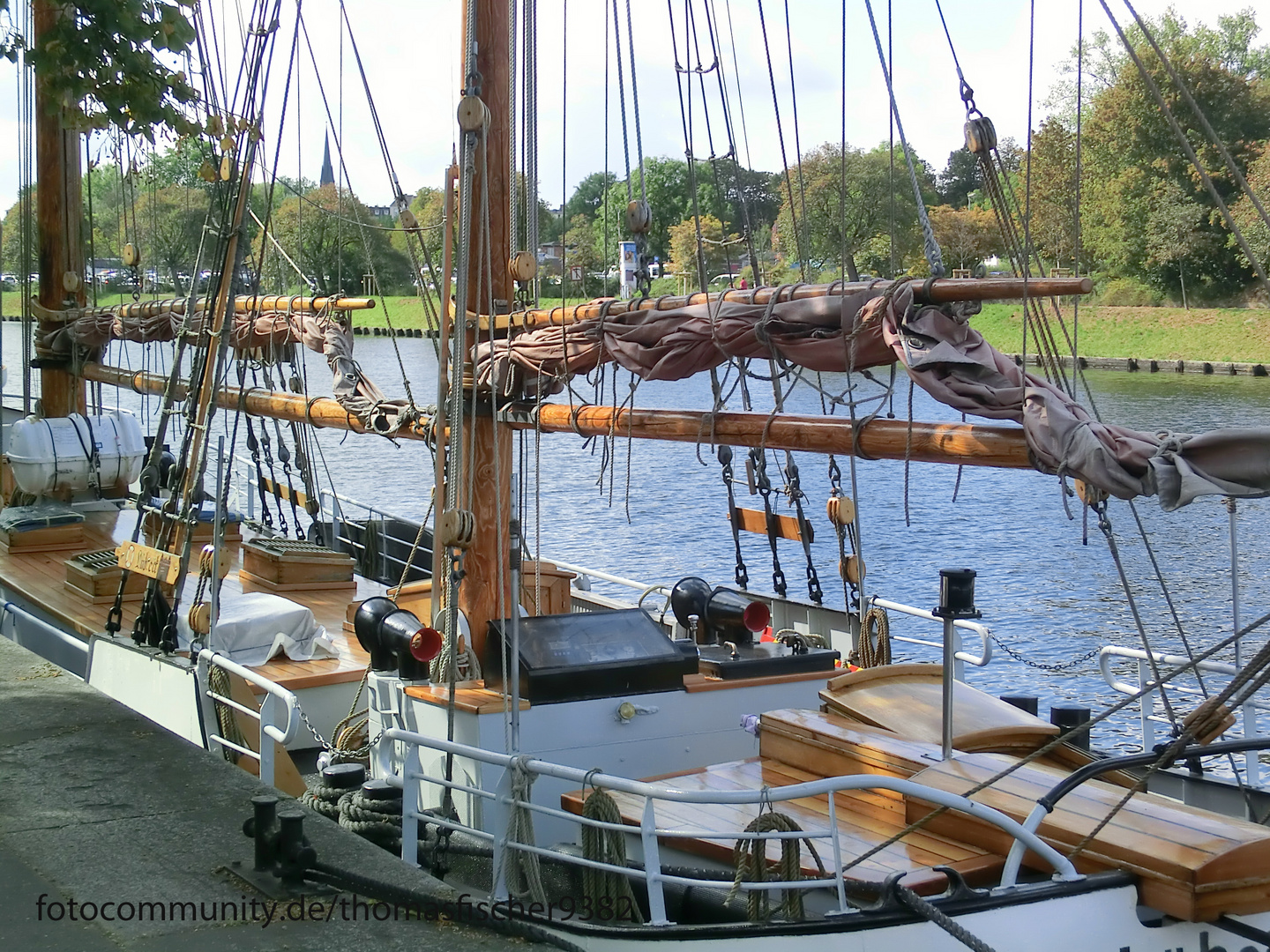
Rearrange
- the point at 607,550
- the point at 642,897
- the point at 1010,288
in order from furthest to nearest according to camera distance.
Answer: the point at 607,550, the point at 642,897, the point at 1010,288

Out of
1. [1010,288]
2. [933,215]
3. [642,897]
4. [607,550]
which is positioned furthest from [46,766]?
[933,215]

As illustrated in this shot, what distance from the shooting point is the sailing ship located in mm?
5121

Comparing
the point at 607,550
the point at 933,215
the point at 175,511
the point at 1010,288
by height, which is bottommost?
the point at 607,550

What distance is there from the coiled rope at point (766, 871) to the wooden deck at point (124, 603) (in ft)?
15.8

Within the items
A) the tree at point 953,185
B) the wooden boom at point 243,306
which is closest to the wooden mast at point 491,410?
the wooden boom at point 243,306

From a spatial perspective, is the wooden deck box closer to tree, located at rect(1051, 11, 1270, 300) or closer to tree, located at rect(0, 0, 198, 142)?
tree, located at rect(0, 0, 198, 142)

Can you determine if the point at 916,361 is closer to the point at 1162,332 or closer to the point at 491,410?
the point at 491,410

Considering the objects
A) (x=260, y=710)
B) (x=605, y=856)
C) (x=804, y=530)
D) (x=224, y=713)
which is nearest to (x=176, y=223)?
(x=804, y=530)

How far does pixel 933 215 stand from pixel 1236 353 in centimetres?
1574

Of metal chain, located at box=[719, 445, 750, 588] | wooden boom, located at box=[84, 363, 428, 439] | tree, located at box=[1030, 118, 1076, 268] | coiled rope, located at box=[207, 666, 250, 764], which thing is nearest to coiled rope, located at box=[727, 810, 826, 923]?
coiled rope, located at box=[207, 666, 250, 764]

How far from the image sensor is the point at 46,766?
6.70 m

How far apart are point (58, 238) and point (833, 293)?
13710 millimetres

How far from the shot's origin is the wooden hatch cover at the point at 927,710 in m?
6.52

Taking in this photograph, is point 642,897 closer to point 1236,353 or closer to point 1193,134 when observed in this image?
point 1193,134
